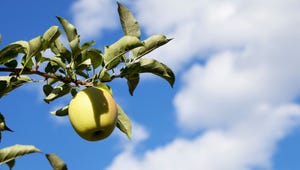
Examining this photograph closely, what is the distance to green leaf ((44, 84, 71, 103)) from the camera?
292cm

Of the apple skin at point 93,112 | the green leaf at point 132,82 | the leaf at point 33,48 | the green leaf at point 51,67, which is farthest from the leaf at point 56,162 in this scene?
the green leaf at point 132,82

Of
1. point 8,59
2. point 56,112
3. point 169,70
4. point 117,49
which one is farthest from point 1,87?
point 169,70

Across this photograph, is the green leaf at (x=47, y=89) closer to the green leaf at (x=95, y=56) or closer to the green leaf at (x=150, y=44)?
the green leaf at (x=95, y=56)

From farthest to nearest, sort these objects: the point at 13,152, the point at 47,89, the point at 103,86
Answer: the point at 47,89 → the point at 103,86 → the point at 13,152

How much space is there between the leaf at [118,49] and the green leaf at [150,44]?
0.14 metres

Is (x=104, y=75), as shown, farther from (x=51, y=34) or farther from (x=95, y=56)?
(x=51, y=34)

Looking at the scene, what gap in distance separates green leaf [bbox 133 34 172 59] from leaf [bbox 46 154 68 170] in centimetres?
90

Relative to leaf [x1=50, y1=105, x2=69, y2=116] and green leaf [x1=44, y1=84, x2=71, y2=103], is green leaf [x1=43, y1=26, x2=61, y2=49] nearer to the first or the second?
green leaf [x1=44, y1=84, x2=71, y2=103]

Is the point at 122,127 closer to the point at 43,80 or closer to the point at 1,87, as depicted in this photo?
the point at 43,80

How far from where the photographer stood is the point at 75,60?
2.79 metres

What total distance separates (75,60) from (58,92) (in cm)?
27

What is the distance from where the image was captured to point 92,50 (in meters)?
2.77

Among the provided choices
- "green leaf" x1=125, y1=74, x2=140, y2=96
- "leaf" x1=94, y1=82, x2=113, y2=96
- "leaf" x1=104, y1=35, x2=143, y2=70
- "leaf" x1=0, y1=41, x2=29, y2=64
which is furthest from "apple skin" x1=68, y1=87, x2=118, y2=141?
"leaf" x1=0, y1=41, x2=29, y2=64

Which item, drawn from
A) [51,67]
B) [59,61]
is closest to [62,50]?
Result: [59,61]
